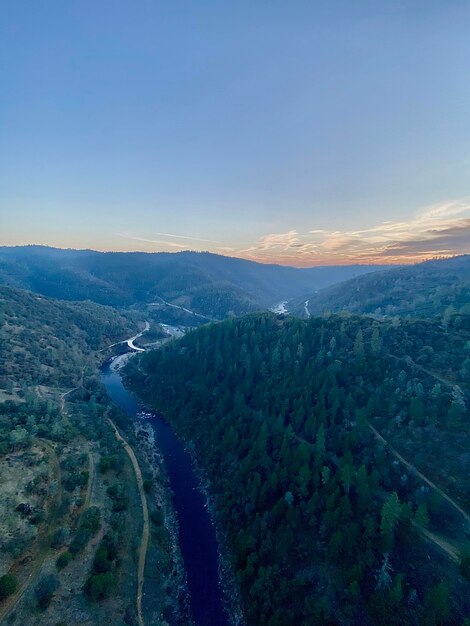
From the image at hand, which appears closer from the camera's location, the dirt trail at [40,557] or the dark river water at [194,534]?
the dirt trail at [40,557]

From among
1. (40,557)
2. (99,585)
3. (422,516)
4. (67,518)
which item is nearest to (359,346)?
(422,516)

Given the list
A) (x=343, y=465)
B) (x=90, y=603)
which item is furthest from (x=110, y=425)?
(x=343, y=465)

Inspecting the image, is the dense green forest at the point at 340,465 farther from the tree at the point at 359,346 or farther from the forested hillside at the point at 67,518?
the forested hillside at the point at 67,518

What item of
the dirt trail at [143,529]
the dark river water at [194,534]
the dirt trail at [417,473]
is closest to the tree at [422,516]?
the dirt trail at [417,473]

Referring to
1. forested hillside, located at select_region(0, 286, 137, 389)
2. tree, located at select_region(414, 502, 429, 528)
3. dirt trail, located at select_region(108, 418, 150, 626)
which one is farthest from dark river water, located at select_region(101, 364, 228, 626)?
forested hillside, located at select_region(0, 286, 137, 389)

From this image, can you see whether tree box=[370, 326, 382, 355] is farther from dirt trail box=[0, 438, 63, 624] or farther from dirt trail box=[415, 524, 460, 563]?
dirt trail box=[0, 438, 63, 624]

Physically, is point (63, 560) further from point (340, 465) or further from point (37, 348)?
point (37, 348)
